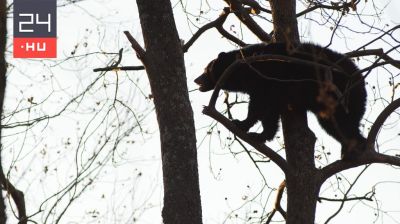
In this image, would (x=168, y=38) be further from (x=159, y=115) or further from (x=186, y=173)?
(x=186, y=173)

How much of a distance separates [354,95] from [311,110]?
542 millimetres

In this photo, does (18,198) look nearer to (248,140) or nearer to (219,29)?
(248,140)

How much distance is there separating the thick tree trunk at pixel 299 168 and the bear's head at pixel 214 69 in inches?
98.7

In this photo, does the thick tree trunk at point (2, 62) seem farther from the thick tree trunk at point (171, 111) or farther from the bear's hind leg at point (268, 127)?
the bear's hind leg at point (268, 127)

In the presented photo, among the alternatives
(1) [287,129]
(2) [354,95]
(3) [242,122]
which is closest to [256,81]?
(3) [242,122]

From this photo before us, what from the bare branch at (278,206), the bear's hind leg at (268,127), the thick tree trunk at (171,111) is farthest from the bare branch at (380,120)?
the bear's hind leg at (268,127)

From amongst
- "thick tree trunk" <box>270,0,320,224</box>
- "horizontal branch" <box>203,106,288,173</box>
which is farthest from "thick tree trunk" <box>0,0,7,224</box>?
"thick tree trunk" <box>270,0,320,224</box>

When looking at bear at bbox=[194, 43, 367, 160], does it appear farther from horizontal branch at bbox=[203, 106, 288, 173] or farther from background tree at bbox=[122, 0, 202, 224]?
background tree at bbox=[122, 0, 202, 224]

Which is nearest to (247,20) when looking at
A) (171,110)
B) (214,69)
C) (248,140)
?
(248,140)

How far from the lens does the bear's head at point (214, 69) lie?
10320 millimetres

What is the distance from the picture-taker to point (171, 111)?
6.25 metres

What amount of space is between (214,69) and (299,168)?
373 cm

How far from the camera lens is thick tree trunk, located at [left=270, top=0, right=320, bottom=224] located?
6820mm

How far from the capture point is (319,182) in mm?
6879
